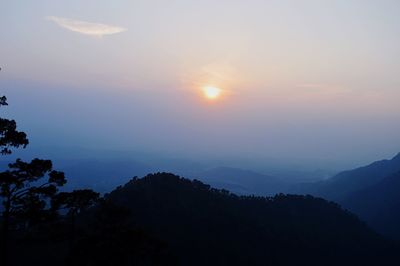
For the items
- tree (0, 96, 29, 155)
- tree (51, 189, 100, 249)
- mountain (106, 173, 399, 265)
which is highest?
tree (0, 96, 29, 155)

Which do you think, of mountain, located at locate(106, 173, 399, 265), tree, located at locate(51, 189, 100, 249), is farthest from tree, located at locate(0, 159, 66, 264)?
mountain, located at locate(106, 173, 399, 265)

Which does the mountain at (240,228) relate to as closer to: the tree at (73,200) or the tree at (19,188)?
the tree at (73,200)

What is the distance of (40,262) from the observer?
68.2 m

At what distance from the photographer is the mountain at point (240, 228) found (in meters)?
96.8

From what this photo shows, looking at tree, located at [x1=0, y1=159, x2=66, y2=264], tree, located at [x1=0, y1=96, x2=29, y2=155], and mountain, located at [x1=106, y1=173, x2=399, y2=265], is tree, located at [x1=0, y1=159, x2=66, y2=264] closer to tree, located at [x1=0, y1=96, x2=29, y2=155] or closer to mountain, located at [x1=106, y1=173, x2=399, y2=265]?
tree, located at [x1=0, y1=96, x2=29, y2=155]

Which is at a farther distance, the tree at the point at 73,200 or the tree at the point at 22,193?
the tree at the point at 73,200

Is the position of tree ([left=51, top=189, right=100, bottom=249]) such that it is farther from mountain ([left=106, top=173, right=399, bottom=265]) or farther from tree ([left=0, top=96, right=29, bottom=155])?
mountain ([left=106, top=173, right=399, bottom=265])

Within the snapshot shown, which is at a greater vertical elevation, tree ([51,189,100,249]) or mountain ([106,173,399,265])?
tree ([51,189,100,249])

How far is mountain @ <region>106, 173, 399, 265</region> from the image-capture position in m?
96.8

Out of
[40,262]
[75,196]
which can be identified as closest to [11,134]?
[75,196]

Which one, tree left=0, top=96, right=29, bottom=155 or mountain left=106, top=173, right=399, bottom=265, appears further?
mountain left=106, top=173, right=399, bottom=265

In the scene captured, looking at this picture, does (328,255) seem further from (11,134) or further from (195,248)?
(11,134)

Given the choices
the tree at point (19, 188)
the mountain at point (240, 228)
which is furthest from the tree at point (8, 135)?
the mountain at point (240, 228)

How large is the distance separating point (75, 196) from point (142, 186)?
80.0 meters
